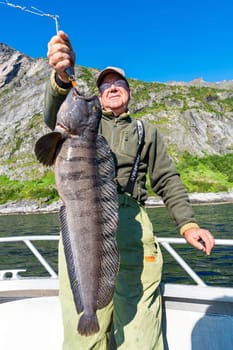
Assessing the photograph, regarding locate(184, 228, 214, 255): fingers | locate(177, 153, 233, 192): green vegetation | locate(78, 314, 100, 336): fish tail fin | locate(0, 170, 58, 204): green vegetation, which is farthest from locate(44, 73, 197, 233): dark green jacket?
locate(177, 153, 233, 192): green vegetation

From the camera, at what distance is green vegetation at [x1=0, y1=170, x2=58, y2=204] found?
363ft

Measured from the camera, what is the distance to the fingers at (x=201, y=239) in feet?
11.6

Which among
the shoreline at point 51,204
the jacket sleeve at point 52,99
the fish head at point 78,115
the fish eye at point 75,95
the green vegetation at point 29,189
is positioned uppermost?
the green vegetation at point 29,189

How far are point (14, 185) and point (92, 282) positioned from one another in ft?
410

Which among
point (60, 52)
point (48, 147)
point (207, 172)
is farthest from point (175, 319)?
point (207, 172)

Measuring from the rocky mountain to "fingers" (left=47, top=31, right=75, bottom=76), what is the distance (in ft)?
417

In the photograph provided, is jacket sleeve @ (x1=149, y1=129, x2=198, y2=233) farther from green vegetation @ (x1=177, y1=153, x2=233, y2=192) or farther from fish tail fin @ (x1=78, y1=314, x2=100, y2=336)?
green vegetation @ (x1=177, y1=153, x2=233, y2=192)

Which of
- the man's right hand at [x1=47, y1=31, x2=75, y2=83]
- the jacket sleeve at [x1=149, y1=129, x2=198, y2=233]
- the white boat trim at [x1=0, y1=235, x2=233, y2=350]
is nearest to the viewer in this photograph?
the man's right hand at [x1=47, y1=31, x2=75, y2=83]

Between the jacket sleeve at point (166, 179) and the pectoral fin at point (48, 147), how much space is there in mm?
1414

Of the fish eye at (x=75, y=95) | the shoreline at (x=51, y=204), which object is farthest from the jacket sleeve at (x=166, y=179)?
the shoreline at (x=51, y=204)

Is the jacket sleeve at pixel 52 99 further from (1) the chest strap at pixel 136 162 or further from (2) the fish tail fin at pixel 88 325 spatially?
(2) the fish tail fin at pixel 88 325

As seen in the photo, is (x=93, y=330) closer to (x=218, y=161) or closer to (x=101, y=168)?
(x=101, y=168)

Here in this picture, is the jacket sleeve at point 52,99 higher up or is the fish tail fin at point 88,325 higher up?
the jacket sleeve at point 52,99

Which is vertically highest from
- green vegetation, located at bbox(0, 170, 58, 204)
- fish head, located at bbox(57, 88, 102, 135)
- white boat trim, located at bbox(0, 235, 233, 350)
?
green vegetation, located at bbox(0, 170, 58, 204)
